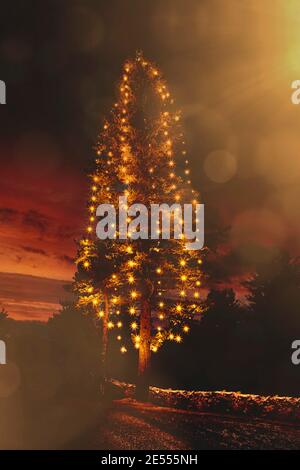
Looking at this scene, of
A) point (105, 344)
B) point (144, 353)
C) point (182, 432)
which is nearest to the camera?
point (182, 432)

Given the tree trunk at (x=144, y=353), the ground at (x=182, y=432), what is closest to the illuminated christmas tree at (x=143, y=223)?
the tree trunk at (x=144, y=353)

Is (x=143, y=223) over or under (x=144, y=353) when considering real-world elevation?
over

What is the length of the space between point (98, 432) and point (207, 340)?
941 inches

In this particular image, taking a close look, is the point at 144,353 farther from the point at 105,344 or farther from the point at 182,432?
the point at 182,432

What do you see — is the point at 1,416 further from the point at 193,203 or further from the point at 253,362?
the point at 253,362

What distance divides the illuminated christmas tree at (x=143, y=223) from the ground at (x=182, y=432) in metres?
3.65

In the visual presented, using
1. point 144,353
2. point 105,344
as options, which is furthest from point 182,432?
point 105,344

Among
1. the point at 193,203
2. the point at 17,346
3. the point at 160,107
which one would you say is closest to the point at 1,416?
the point at 17,346

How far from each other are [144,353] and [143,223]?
5399 mm

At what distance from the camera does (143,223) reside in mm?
17922

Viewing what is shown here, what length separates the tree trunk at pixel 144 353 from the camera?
16656 millimetres

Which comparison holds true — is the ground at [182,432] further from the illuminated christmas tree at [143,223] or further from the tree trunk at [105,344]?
the illuminated christmas tree at [143,223]

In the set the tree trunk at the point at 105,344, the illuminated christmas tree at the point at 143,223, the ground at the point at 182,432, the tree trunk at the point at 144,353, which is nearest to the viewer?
the ground at the point at 182,432

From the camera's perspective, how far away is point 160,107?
63.6 feet
